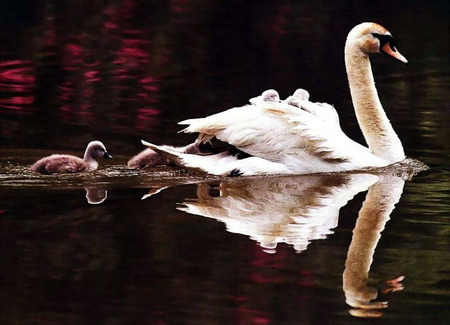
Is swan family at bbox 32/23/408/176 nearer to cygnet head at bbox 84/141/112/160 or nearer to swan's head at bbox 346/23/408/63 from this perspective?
cygnet head at bbox 84/141/112/160

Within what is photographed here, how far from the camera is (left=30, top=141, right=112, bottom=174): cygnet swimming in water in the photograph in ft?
38.8

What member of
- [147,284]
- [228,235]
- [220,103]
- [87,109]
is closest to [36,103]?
[87,109]

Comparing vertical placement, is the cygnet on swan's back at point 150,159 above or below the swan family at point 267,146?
below

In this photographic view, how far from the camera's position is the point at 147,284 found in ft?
26.3

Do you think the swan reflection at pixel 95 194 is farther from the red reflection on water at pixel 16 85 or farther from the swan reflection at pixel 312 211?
the red reflection on water at pixel 16 85

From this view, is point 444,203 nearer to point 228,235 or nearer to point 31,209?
point 228,235

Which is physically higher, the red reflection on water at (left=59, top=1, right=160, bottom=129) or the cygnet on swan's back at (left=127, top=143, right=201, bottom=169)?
the cygnet on swan's back at (left=127, top=143, right=201, bottom=169)

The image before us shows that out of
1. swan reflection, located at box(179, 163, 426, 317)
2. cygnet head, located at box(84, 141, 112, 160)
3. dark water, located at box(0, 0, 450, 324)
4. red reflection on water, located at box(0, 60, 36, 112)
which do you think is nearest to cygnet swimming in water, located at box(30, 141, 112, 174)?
cygnet head, located at box(84, 141, 112, 160)

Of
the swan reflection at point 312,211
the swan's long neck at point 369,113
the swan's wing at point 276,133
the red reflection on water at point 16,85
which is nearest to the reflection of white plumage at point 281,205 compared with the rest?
the swan reflection at point 312,211

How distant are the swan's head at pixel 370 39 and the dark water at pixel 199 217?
4.16ft

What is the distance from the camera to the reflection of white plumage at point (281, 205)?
972 cm

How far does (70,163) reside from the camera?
11.9 meters

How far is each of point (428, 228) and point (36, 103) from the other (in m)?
7.94

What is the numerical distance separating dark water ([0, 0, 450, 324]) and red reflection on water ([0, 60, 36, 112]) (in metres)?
0.04
